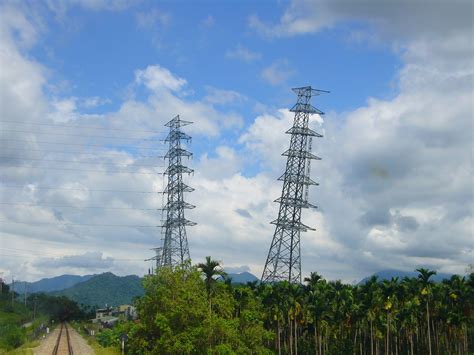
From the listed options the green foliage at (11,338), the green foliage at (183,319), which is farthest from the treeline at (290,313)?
the green foliage at (11,338)

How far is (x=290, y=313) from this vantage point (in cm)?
8662

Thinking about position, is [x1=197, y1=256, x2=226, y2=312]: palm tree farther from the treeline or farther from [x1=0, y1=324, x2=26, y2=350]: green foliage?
[x1=0, y1=324, x2=26, y2=350]: green foliage

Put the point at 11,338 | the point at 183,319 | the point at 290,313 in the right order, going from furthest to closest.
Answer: the point at 11,338, the point at 290,313, the point at 183,319

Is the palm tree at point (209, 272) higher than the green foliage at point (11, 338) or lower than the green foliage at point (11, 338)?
higher

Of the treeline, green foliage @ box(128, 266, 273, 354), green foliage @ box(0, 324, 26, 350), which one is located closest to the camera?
green foliage @ box(128, 266, 273, 354)

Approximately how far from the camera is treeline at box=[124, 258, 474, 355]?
5944cm

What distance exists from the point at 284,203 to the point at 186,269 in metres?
40.7

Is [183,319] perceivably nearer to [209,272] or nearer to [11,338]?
[209,272]

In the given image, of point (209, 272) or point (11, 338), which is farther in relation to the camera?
point (11, 338)

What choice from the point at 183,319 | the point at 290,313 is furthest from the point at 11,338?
the point at 183,319

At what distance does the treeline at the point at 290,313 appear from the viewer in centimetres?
5944

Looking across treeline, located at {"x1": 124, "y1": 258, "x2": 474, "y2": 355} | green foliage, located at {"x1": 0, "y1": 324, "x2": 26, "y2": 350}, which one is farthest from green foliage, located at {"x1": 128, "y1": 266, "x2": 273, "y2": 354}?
green foliage, located at {"x1": 0, "y1": 324, "x2": 26, "y2": 350}

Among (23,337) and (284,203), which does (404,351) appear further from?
(23,337)

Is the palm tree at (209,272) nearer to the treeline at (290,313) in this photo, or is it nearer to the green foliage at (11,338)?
the treeline at (290,313)
